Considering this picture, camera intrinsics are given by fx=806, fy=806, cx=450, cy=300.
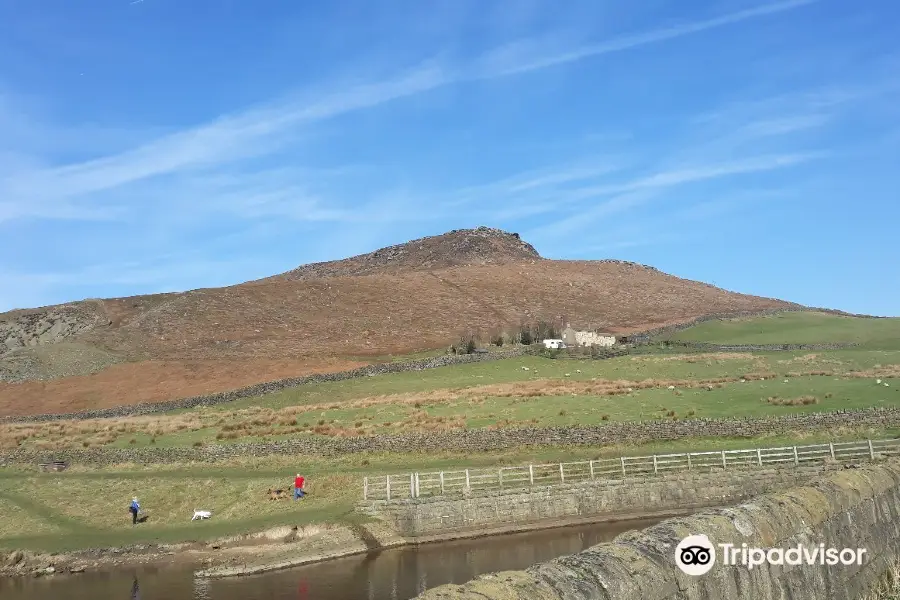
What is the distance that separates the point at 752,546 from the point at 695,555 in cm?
106

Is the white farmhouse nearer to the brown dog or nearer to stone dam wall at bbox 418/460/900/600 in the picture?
the brown dog

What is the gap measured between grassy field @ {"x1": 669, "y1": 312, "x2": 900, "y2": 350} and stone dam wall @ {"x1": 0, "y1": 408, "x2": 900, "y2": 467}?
1860 inches

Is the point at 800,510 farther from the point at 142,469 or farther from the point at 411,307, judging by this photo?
the point at 411,307

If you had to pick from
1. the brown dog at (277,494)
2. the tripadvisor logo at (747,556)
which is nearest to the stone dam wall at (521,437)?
the brown dog at (277,494)

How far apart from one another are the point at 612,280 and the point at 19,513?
453 feet

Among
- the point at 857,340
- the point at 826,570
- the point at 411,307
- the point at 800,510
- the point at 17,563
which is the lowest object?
the point at 17,563

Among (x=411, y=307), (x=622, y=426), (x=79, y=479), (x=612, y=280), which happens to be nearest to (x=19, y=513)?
(x=79, y=479)

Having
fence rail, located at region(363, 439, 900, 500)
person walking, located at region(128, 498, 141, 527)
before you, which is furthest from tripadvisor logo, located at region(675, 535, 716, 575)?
person walking, located at region(128, 498, 141, 527)

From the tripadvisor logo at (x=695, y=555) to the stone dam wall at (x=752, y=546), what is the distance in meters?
0.05

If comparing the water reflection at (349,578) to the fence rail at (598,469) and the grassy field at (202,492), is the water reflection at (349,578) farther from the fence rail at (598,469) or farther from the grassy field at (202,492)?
the grassy field at (202,492)

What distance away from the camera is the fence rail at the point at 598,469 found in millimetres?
34406

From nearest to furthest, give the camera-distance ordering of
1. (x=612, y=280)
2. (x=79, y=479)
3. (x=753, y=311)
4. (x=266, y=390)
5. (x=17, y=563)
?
(x=17, y=563), (x=79, y=479), (x=266, y=390), (x=753, y=311), (x=612, y=280)

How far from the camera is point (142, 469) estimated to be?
46281 mm

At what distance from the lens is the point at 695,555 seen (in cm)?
709
